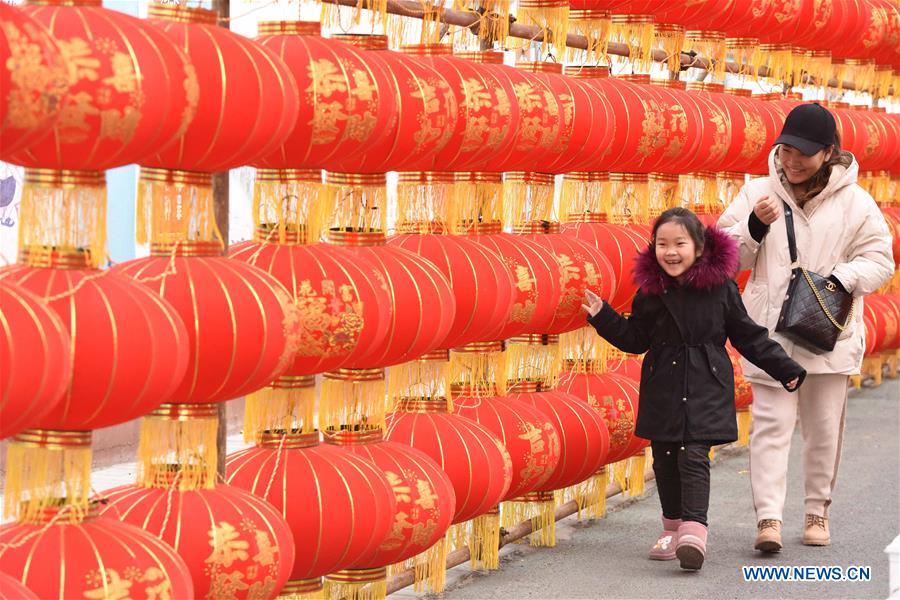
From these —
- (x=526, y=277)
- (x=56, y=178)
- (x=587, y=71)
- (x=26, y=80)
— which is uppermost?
(x=587, y=71)

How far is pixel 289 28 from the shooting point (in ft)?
11.9

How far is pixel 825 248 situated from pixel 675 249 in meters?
0.72

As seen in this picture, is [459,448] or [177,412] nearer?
[177,412]

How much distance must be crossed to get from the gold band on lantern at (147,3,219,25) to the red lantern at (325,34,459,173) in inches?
25.0

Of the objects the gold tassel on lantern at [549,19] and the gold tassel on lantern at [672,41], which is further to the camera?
the gold tassel on lantern at [672,41]

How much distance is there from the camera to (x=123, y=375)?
8.81 ft

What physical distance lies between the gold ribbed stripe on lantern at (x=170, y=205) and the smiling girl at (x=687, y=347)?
2121 millimetres

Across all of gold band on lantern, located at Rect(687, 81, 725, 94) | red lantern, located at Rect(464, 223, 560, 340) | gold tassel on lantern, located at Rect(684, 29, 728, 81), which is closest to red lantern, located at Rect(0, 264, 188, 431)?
red lantern, located at Rect(464, 223, 560, 340)

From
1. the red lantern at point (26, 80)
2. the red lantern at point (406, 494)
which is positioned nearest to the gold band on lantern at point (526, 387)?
the red lantern at point (406, 494)

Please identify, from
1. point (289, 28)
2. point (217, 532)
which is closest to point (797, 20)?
point (289, 28)

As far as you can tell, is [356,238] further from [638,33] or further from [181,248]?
[638,33]

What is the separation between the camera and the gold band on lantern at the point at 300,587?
372cm

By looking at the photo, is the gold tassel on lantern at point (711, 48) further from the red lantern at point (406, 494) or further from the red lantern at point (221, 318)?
the red lantern at point (221, 318)

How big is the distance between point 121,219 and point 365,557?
8.23 ft
